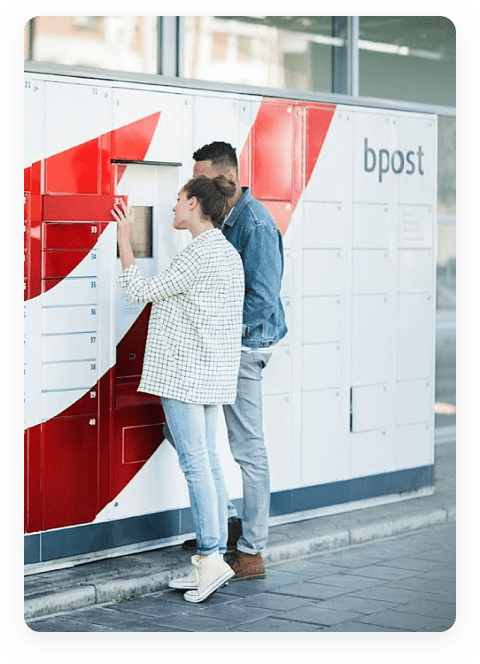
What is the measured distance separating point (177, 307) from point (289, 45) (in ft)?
10.7

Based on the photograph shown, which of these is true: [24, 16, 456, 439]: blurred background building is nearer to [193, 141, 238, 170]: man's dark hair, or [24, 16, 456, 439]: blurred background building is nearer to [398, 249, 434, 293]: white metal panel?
[193, 141, 238, 170]: man's dark hair

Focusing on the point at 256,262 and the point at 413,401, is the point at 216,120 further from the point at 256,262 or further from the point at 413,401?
the point at 413,401

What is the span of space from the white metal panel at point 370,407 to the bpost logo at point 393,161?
1.23 metres

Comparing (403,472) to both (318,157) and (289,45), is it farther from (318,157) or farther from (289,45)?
(289,45)

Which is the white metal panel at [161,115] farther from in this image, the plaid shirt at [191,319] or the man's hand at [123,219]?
the plaid shirt at [191,319]

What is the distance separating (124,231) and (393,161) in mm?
2329

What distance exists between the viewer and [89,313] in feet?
21.3

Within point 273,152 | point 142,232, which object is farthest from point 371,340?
point 142,232

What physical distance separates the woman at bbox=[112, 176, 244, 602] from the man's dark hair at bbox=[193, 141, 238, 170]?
0.32m

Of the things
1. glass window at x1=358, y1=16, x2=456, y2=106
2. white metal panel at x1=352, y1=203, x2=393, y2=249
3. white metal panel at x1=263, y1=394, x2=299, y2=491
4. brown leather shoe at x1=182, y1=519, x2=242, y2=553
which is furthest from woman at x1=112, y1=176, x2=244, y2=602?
glass window at x1=358, y1=16, x2=456, y2=106

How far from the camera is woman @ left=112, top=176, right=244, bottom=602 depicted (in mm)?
6102

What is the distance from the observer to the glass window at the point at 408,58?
9.65 meters
